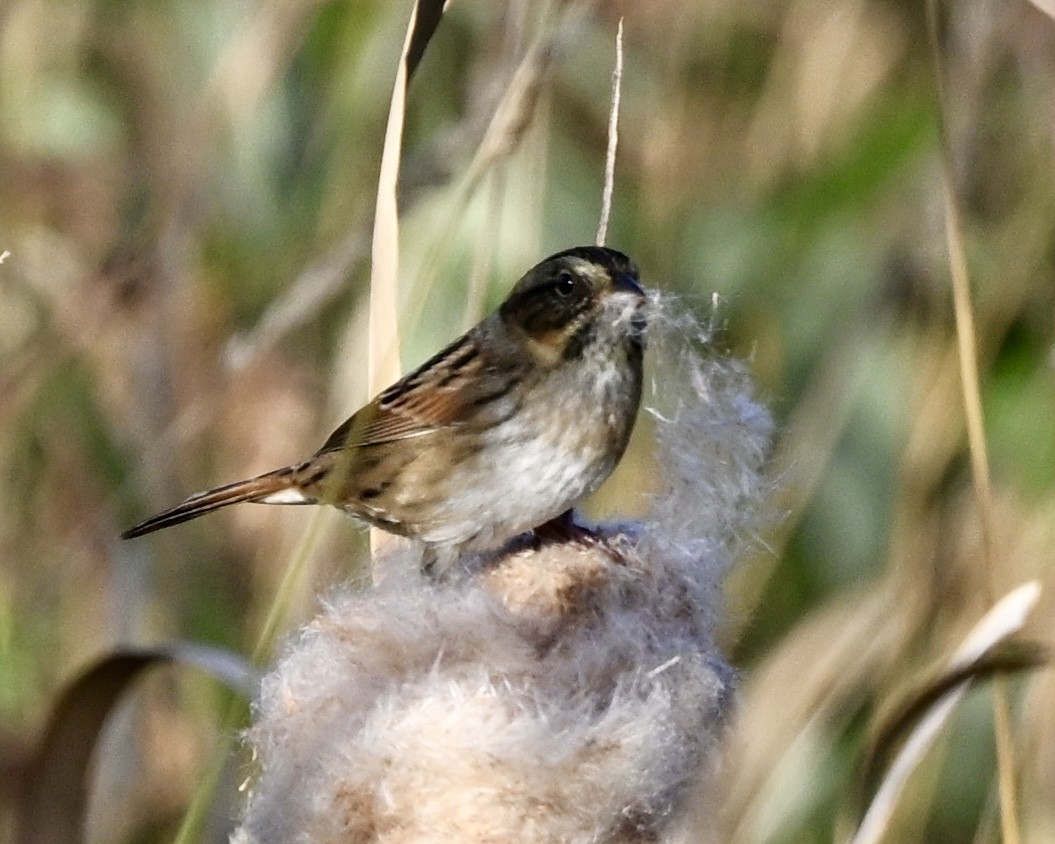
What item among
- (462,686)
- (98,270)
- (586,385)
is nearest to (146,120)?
(98,270)

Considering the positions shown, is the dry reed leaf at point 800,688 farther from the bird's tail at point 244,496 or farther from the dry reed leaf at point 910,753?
the bird's tail at point 244,496

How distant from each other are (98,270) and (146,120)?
2.54ft

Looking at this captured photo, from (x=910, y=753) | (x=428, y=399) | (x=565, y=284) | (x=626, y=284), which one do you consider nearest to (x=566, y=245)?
(x=428, y=399)

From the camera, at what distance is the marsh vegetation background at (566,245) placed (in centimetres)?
198

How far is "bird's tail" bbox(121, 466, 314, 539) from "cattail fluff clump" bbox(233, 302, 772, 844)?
1.92 feet

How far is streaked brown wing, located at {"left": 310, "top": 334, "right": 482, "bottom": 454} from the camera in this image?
2.10m

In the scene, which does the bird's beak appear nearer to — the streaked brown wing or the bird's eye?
the bird's eye

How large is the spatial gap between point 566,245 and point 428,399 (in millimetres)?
569

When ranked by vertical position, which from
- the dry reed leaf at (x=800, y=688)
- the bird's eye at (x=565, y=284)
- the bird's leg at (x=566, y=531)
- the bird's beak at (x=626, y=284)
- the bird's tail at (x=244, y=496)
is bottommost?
the dry reed leaf at (x=800, y=688)

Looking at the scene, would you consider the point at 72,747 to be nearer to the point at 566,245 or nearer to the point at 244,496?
the point at 244,496

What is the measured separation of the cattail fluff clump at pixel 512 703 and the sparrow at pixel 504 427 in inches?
13.8

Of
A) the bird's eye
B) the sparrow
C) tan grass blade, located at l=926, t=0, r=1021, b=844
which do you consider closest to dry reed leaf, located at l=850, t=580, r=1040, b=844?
tan grass blade, located at l=926, t=0, r=1021, b=844

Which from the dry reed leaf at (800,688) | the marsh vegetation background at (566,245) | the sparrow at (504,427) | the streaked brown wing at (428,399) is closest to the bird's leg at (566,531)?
the sparrow at (504,427)

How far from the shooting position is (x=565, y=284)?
6.14 ft
